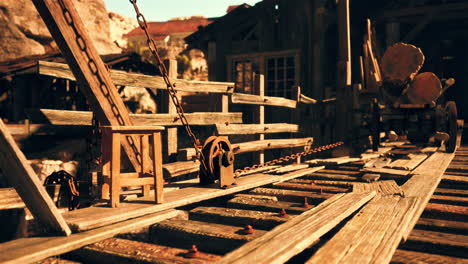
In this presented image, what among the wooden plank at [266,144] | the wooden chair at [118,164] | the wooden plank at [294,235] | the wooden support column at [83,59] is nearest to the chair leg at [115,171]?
the wooden chair at [118,164]

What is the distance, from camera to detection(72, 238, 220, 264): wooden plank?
102 inches

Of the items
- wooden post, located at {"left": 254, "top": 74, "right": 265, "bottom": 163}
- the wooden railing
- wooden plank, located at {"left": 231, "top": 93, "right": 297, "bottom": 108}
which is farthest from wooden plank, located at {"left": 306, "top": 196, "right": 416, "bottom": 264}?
wooden post, located at {"left": 254, "top": 74, "right": 265, "bottom": 163}

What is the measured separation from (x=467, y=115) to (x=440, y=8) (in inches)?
196

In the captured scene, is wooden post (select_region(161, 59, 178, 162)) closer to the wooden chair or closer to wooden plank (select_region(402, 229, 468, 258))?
the wooden chair

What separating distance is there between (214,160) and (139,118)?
1.20 metres

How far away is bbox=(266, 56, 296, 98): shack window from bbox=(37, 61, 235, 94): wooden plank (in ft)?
32.8

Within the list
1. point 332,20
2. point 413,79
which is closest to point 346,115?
point 413,79

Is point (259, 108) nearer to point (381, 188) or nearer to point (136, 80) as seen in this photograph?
point (136, 80)

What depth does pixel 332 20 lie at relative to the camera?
15766 millimetres

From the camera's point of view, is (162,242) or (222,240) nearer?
(222,240)

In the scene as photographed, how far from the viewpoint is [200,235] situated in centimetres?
316

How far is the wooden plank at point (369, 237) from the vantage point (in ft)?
7.95

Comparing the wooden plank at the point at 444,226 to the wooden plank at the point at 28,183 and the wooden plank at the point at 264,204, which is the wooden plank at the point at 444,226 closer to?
the wooden plank at the point at 264,204

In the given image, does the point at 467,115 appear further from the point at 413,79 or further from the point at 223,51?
the point at 223,51
